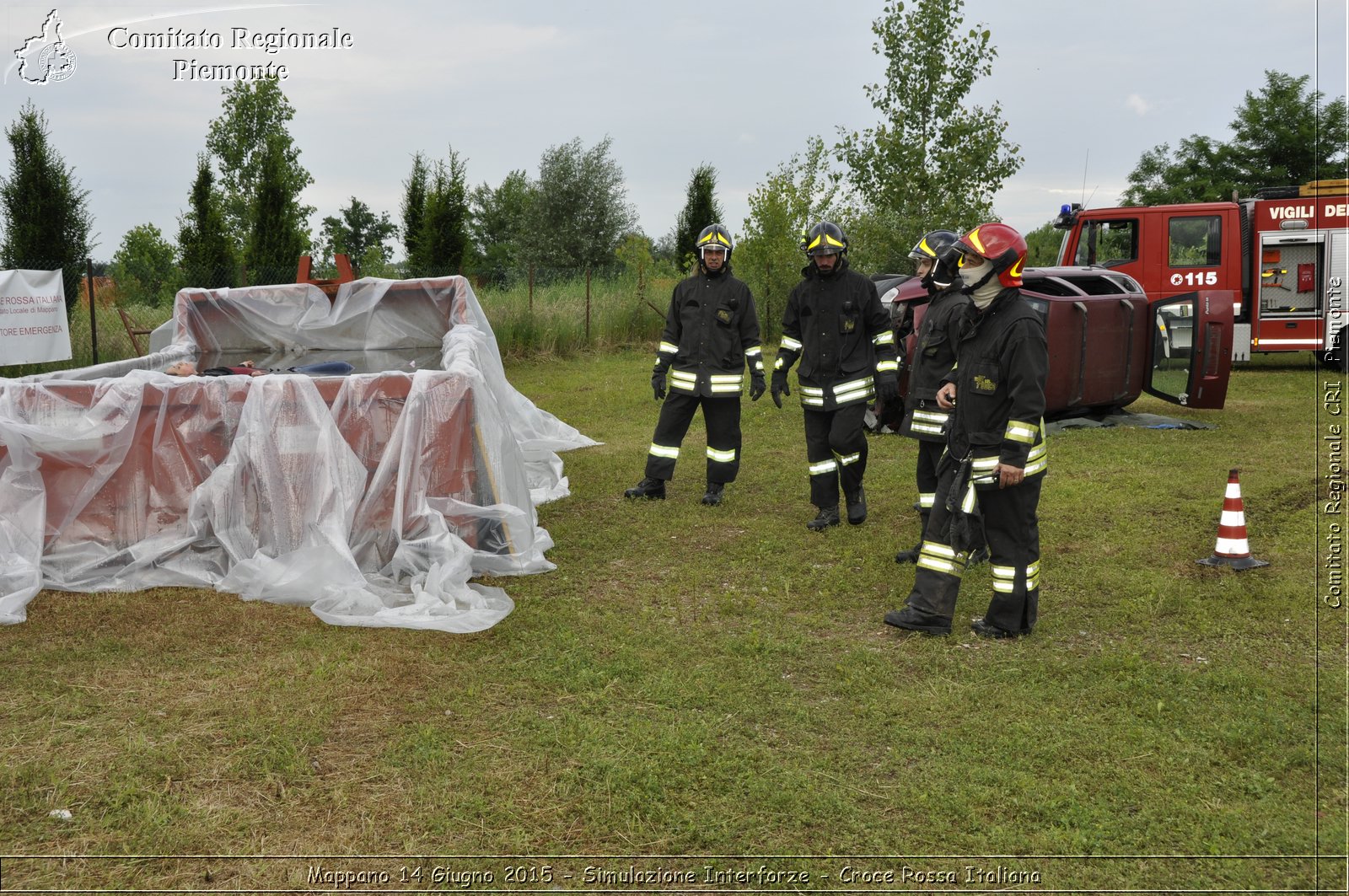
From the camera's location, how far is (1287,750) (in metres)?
3.56

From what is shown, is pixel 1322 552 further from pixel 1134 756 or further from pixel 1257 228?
pixel 1257 228

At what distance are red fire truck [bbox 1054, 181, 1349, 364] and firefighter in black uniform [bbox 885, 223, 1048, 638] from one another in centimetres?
1146

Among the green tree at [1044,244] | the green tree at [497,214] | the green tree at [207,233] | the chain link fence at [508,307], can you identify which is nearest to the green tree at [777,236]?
→ the chain link fence at [508,307]

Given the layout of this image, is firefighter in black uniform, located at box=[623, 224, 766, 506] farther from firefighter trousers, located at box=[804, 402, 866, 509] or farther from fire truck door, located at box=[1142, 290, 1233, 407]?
fire truck door, located at box=[1142, 290, 1233, 407]

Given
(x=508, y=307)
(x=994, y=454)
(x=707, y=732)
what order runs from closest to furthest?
(x=707, y=732)
(x=994, y=454)
(x=508, y=307)

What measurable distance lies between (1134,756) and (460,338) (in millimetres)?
5307

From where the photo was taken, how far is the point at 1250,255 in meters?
15.0

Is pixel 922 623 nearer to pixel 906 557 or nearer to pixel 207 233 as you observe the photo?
pixel 906 557

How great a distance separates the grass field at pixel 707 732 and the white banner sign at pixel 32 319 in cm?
711

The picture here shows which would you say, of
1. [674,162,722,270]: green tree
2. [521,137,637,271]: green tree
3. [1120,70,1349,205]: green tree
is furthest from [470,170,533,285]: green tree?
[1120,70,1349,205]: green tree

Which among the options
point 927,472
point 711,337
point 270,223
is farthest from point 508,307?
point 927,472

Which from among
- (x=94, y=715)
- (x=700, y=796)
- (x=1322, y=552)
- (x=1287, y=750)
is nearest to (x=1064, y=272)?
(x=1322, y=552)

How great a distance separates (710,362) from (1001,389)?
9.68 feet

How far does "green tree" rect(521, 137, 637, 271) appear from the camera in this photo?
137ft
